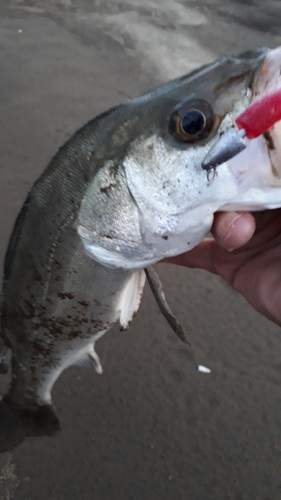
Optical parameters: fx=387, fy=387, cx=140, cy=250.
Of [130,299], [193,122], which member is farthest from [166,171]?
[130,299]

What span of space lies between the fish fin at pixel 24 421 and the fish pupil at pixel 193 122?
1.31 meters

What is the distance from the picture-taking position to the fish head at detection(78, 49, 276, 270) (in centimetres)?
88

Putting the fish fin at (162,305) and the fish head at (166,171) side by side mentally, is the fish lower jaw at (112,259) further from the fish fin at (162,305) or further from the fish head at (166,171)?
the fish fin at (162,305)

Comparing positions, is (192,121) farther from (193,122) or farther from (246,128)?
(246,128)

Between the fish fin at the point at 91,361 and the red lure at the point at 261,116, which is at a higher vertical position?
the red lure at the point at 261,116

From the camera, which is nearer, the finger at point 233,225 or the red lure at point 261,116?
the red lure at point 261,116

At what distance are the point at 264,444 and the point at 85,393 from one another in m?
1.02

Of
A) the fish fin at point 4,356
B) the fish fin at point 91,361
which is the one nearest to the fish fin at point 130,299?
the fish fin at point 91,361

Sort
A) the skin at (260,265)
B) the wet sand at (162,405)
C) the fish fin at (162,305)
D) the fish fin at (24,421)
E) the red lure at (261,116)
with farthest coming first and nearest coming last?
the wet sand at (162,405) < the fish fin at (24,421) < the fish fin at (162,305) < the skin at (260,265) < the red lure at (261,116)

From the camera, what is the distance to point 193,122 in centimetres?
91

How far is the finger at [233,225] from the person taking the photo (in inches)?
39.8

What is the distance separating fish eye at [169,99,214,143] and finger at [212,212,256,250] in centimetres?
22

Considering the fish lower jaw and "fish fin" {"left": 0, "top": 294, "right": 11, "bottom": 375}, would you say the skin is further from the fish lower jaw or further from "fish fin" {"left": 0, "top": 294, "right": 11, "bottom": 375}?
"fish fin" {"left": 0, "top": 294, "right": 11, "bottom": 375}

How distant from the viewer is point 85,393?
2215 mm
